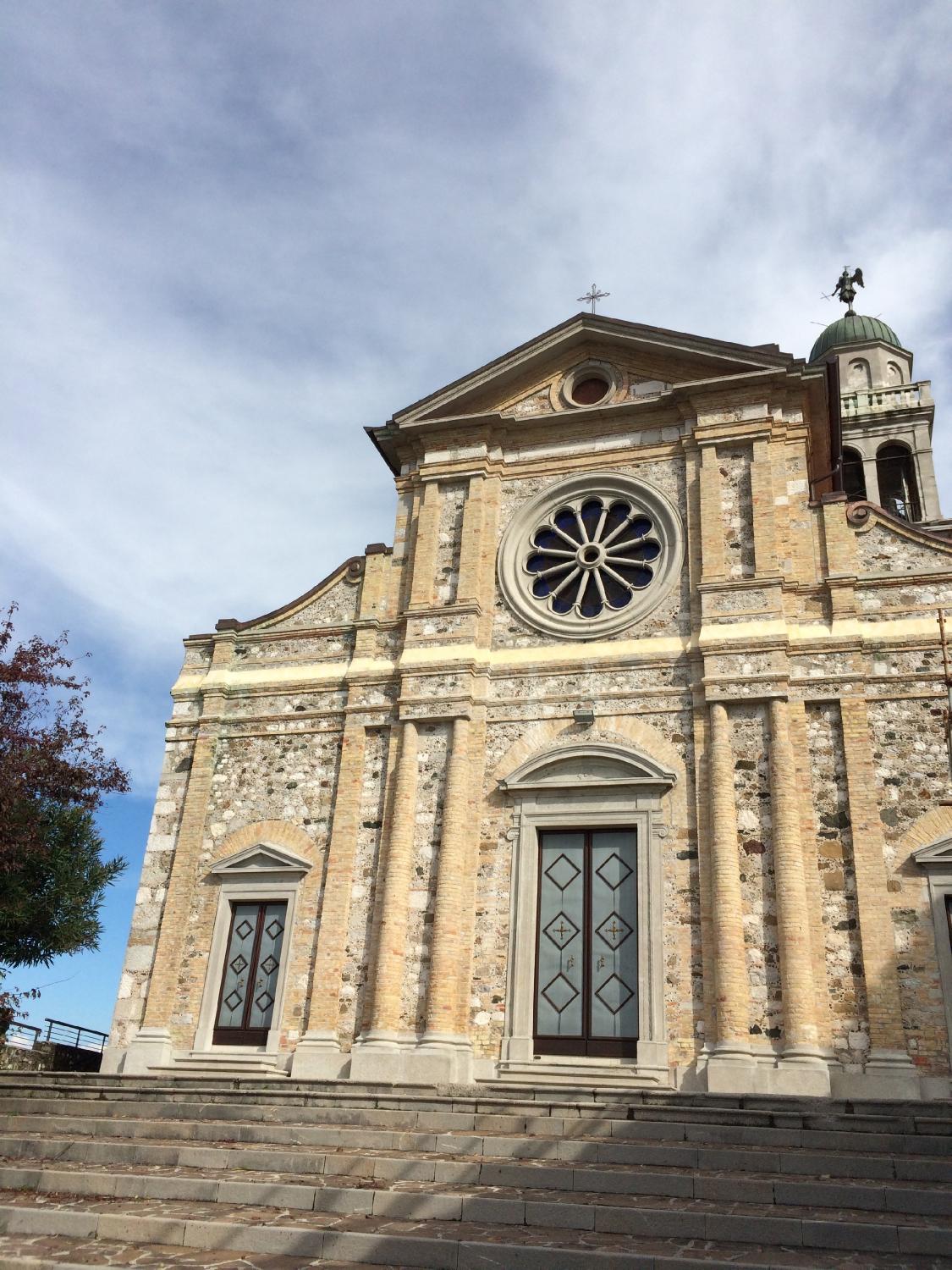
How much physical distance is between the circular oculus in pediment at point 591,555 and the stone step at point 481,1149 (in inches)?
316

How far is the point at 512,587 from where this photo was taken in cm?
1659

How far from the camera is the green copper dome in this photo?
1369 inches

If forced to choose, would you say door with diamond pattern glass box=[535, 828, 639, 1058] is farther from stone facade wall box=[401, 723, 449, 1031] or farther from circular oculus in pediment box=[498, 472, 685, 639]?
circular oculus in pediment box=[498, 472, 685, 639]

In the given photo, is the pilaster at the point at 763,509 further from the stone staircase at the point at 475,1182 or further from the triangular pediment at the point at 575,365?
the stone staircase at the point at 475,1182

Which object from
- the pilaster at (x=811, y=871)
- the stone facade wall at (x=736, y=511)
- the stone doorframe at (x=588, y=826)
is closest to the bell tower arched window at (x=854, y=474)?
the stone facade wall at (x=736, y=511)

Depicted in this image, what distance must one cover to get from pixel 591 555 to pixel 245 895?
7.23 meters

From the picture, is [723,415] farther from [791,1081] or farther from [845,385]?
[845,385]

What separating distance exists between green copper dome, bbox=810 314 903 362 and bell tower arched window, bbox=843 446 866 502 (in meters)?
4.84

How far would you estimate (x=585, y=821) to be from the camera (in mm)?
14414

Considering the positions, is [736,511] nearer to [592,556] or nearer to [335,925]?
[592,556]

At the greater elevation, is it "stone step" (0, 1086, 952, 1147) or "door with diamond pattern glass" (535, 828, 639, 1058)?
"door with diamond pattern glass" (535, 828, 639, 1058)

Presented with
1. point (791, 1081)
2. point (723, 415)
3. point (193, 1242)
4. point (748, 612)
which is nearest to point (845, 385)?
point (723, 415)

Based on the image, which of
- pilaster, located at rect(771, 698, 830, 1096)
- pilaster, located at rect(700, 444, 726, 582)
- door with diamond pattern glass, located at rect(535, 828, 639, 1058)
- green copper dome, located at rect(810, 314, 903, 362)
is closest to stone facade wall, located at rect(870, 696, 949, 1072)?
pilaster, located at rect(771, 698, 830, 1096)

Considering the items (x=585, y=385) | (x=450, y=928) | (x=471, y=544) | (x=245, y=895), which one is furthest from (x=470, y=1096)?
(x=585, y=385)
